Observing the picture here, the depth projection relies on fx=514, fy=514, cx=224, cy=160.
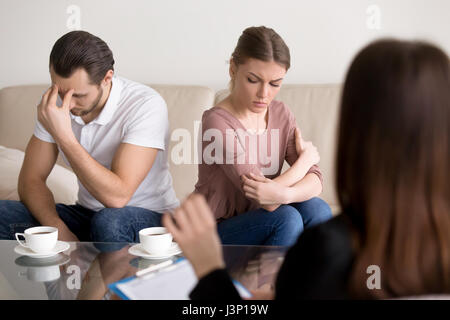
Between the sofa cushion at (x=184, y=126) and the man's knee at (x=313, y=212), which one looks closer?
the man's knee at (x=313, y=212)

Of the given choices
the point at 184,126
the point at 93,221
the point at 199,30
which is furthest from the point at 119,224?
the point at 199,30

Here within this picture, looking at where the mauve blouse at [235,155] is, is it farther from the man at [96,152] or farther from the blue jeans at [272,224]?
the man at [96,152]

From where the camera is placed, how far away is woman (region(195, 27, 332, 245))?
1.51 m

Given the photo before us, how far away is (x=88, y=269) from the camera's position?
1.23 m

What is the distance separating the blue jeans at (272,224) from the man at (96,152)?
0.88ft

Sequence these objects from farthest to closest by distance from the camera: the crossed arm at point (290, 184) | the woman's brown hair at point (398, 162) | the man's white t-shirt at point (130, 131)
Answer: the man's white t-shirt at point (130, 131), the crossed arm at point (290, 184), the woman's brown hair at point (398, 162)

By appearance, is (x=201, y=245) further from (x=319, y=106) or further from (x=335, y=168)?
(x=319, y=106)

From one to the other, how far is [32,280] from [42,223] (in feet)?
1.72

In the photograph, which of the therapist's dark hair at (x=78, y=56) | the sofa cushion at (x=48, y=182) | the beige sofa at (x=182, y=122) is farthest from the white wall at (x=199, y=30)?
the therapist's dark hair at (x=78, y=56)

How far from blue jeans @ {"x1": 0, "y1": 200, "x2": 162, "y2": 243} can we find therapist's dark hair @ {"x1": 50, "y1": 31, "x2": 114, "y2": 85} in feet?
1.47

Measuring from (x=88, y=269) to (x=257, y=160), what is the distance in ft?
2.25

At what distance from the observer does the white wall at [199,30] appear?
2.49 meters

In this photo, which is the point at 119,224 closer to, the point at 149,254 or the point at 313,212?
the point at 149,254

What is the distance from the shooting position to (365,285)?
0.69m
